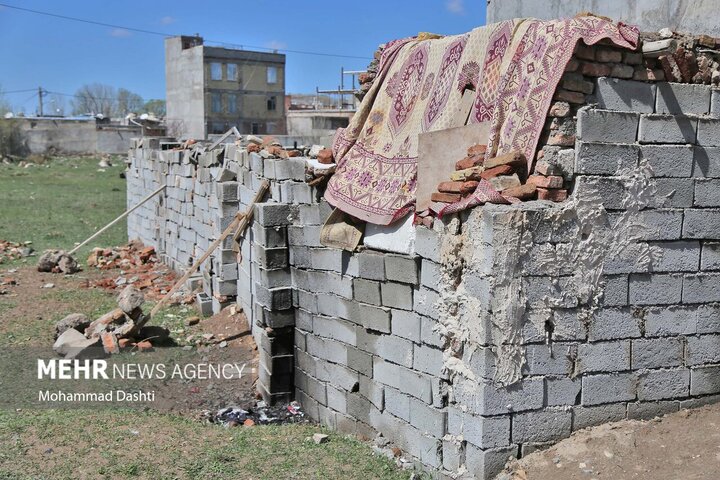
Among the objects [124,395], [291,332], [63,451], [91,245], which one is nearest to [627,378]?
[291,332]

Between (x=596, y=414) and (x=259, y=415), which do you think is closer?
(x=596, y=414)

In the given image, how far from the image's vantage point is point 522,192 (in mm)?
4566

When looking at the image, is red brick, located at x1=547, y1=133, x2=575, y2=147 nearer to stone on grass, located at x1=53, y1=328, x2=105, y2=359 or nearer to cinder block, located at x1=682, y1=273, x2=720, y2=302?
cinder block, located at x1=682, y1=273, x2=720, y2=302

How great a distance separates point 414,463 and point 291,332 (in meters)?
2.41

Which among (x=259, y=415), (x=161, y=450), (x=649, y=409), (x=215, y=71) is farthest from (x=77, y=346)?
(x=215, y=71)

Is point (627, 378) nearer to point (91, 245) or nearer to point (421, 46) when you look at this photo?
point (421, 46)

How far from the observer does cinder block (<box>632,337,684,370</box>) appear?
479 centimetres

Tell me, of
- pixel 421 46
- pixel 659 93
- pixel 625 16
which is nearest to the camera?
pixel 659 93

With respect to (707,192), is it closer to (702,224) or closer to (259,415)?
(702,224)

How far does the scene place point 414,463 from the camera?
5.45 m

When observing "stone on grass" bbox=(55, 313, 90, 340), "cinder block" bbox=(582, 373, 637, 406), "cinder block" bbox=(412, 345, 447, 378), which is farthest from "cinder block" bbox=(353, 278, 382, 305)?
"stone on grass" bbox=(55, 313, 90, 340)

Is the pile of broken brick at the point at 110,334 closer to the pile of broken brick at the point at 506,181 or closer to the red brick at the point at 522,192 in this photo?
the pile of broken brick at the point at 506,181

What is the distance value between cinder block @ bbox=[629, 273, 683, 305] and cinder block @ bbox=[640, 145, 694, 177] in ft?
2.34

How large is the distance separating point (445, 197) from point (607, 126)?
119 centimetres
